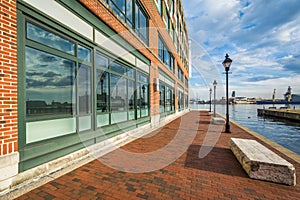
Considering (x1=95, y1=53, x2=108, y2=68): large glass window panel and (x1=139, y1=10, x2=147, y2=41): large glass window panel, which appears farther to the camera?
(x1=139, y1=10, x2=147, y2=41): large glass window panel

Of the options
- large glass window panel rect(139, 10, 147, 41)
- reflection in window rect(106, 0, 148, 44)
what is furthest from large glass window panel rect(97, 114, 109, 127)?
large glass window panel rect(139, 10, 147, 41)

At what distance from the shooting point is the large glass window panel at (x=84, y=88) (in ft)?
18.1

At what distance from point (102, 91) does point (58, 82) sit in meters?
1.95

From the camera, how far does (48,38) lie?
14.5 feet

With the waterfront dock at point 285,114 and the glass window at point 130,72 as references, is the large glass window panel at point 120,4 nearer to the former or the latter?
the glass window at point 130,72

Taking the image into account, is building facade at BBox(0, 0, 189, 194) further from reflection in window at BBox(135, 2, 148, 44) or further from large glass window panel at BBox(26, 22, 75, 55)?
reflection in window at BBox(135, 2, 148, 44)

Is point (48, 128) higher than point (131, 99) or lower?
lower

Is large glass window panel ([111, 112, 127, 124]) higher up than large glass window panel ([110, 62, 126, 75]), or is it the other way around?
large glass window panel ([110, 62, 126, 75])

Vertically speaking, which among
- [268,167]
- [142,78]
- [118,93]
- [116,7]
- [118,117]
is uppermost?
[116,7]

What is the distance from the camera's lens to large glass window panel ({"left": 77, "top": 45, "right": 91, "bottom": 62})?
5.36 m

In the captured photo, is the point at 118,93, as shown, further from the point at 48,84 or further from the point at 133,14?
the point at 133,14

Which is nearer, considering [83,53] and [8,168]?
[8,168]

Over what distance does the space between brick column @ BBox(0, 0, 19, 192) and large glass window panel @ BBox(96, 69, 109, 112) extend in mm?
2904

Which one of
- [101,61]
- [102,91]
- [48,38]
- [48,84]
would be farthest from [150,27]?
[48,84]
